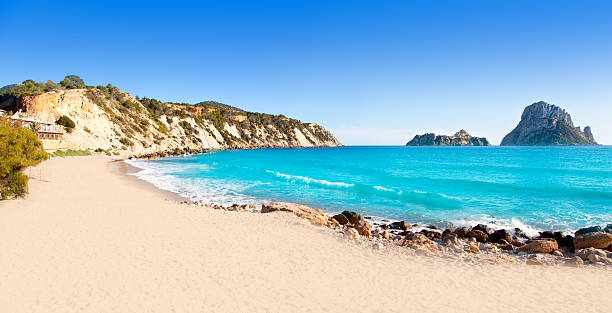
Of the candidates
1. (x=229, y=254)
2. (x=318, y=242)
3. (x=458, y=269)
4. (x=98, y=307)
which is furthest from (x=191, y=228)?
(x=458, y=269)

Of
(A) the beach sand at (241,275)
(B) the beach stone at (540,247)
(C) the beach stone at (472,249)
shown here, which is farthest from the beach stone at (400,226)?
(B) the beach stone at (540,247)

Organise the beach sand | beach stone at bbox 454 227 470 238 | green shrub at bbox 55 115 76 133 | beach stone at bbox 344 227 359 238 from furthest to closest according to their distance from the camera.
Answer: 1. green shrub at bbox 55 115 76 133
2. beach stone at bbox 454 227 470 238
3. beach stone at bbox 344 227 359 238
4. the beach sand

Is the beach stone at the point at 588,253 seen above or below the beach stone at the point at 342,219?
above

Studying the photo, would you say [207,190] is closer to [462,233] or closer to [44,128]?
[462,233]

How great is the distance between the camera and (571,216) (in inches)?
632

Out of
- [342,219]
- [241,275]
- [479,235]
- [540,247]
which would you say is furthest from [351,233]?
[540,247]

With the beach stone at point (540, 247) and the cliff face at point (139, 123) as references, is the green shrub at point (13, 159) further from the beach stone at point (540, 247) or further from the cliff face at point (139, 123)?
the cliff face at point (139, 123)

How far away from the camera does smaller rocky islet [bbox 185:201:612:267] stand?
8969 millimetres

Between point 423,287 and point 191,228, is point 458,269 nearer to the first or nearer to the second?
point 423,287

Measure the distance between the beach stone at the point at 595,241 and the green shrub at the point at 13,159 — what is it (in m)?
23.4

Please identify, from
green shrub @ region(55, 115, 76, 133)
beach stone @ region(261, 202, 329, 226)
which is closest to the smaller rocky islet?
beach stone @ region(261, 202, 329, 226)

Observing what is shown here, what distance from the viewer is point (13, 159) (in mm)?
13602

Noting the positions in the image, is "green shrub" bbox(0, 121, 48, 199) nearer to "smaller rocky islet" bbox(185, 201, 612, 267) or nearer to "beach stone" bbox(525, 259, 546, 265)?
"smaller rocky islet" bbox(185, 201, 612, 267)

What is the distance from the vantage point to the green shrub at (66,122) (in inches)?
1958
